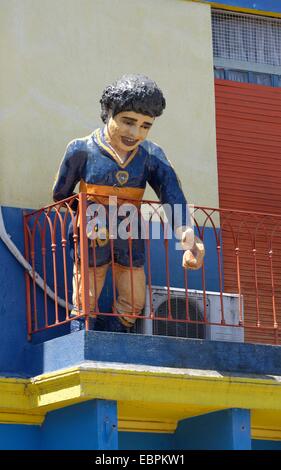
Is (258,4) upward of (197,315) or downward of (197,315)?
upward

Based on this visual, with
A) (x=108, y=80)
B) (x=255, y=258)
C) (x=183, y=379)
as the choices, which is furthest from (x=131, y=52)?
(x=183, y=379)

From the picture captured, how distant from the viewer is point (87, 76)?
14.0 metres

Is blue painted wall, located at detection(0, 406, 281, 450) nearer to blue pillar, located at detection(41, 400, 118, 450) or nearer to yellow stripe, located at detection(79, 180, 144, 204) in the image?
blue pillar, located at detection(41, 400, 118, 450)

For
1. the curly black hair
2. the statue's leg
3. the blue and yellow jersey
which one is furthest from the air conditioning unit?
the curly black hair

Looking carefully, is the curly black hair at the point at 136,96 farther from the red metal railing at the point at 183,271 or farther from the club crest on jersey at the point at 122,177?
the red metal railing at the point at 183,271

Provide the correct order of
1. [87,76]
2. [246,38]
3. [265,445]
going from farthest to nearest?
[246,38], [87,76], [265,445]

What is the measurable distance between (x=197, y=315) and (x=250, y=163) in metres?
2.01

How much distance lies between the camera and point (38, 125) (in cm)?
1357

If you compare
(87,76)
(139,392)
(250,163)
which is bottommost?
(139,392)

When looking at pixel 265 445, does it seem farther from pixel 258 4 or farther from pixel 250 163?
pixel 258 4

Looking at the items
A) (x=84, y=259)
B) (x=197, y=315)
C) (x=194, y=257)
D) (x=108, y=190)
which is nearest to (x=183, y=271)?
(x=197, y=315)

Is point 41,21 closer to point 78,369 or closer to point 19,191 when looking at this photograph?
point 19,191

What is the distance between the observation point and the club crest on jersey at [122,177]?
42.0 ft

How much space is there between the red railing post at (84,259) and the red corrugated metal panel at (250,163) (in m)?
2.26
